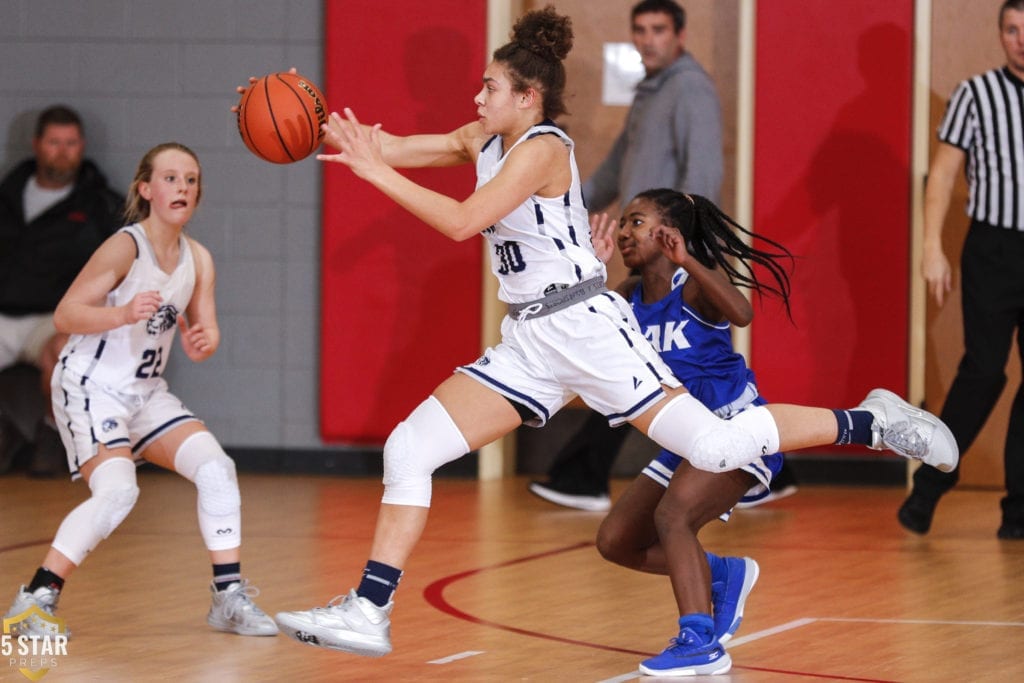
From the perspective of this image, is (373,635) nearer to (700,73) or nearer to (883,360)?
(700,73)

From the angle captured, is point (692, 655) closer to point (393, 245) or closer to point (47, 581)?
point (47, 581)

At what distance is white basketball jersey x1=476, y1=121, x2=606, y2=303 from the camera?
12.6 ft

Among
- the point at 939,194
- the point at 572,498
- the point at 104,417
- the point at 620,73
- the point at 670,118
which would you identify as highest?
the point at 620,73

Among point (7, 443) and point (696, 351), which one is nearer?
point (696, 351)

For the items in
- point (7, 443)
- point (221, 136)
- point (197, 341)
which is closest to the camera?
point (197, 341)

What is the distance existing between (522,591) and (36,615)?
1515mm

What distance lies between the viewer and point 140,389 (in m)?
4.48

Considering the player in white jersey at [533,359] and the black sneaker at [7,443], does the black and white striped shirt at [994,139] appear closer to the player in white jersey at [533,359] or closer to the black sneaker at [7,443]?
the player in white jersey at [533,359]

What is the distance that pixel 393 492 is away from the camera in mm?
3711

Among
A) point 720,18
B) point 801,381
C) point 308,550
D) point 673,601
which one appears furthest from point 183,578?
point 720,18

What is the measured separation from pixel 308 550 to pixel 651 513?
1.91m

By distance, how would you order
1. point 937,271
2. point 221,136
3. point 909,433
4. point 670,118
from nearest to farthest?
point 909,433
point 937,271
point 670,118
point 221,136

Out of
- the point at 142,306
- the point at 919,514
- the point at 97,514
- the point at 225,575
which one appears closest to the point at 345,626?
the point at 225,575

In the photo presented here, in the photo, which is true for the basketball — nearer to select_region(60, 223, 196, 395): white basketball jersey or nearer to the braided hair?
select_region(60, 223, 196, 395): white basketball jersey
